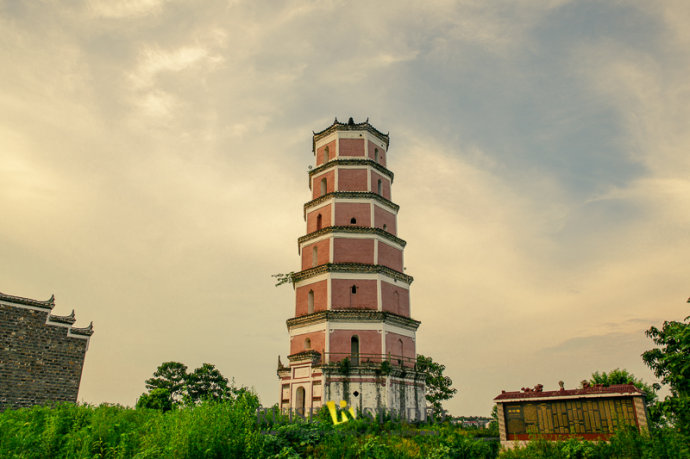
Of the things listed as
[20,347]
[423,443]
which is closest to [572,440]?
[423,443]

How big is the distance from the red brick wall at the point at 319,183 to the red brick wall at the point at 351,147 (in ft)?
5.72

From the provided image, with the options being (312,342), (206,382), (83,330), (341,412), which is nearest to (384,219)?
(312,342)

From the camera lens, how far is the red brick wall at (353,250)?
104 ft

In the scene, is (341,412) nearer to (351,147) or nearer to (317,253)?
(317,253)

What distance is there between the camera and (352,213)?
33250mm

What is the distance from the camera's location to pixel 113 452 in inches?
643

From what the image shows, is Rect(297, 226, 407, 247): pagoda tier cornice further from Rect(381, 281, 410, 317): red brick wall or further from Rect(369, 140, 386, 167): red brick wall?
Rect(369, 140, 386, 167): red brick wall

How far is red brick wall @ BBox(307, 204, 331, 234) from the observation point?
33.5m

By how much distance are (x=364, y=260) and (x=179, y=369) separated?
122 feet

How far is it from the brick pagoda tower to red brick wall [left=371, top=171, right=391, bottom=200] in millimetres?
72

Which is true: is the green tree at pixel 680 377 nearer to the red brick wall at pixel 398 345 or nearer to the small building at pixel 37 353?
the red brick wall at pixel 398 345

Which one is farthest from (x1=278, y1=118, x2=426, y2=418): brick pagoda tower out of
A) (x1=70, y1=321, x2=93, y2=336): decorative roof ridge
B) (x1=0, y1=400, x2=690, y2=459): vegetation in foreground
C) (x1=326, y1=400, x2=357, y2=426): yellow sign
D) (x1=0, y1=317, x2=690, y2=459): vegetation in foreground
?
(x1=70, y1=321, x2=93, y2=336): decorative roof ridge

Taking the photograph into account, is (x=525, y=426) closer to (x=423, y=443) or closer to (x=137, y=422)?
(x=423, y=443)

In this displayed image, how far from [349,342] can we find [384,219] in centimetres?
930
